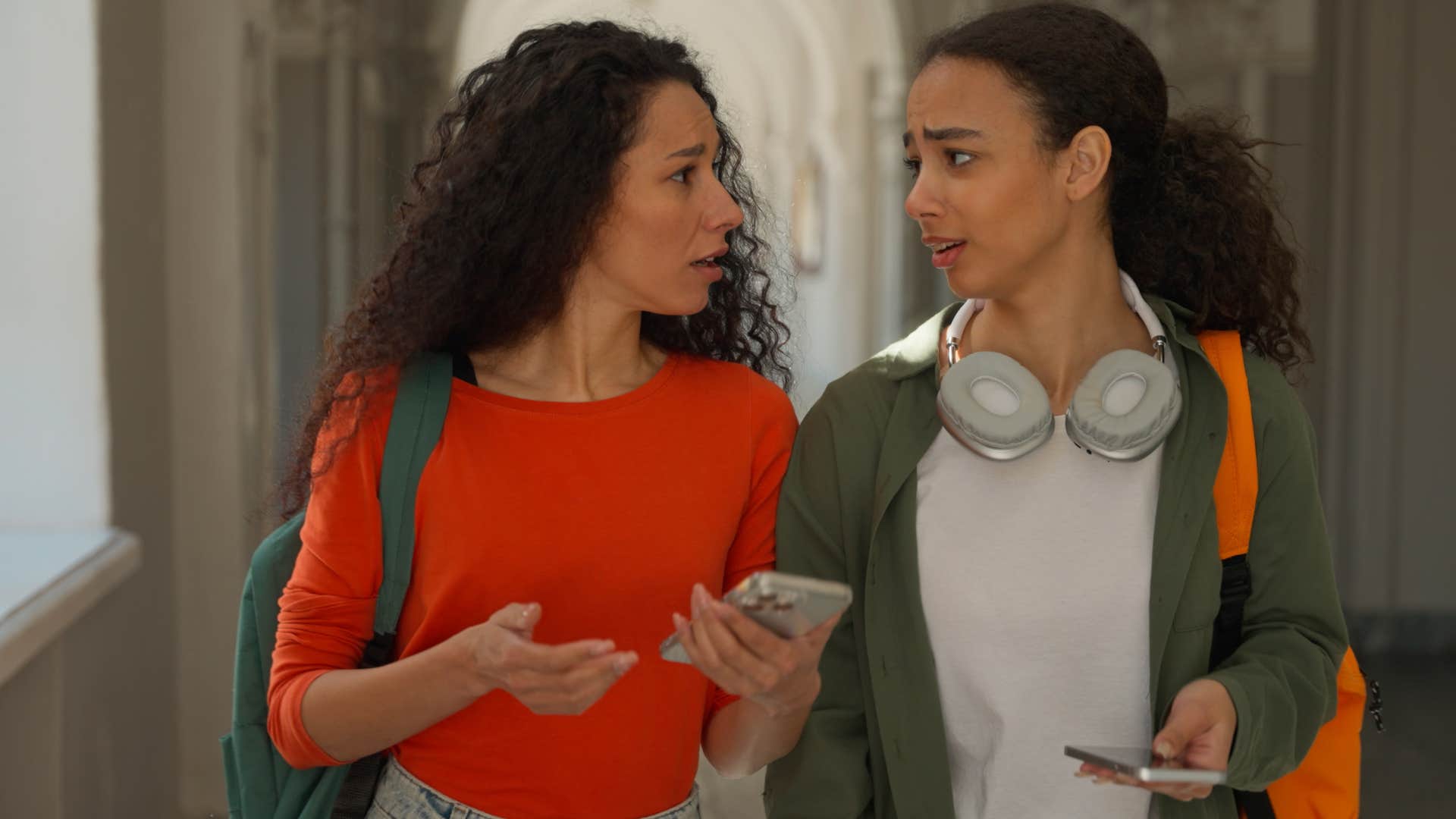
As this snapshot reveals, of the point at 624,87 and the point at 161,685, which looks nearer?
the point at 624,87

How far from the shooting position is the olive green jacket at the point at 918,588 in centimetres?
232

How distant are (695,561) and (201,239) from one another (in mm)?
3272

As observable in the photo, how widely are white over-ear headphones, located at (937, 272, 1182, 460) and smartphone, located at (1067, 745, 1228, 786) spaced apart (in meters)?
0.50

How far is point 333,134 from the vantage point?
6.23 meters

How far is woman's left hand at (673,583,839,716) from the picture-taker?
1903 millimetres

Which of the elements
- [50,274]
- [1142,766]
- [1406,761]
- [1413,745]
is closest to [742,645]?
[1142,766]

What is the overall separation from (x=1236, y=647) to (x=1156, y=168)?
0.85 m

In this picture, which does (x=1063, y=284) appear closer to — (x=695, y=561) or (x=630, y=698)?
(x=695, y=561)

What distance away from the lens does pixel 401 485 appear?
2.23m

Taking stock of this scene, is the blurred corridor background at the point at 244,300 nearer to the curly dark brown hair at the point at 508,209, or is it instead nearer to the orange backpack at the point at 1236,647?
the curly dark brown hair at the point at 508,209

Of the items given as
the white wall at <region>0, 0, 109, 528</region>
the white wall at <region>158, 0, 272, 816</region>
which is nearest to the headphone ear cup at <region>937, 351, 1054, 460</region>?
the white wall at <region>0, 0, 109, 528</region>

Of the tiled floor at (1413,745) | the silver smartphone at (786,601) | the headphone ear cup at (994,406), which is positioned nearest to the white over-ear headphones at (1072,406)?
the headphone ear cup at (994,406)

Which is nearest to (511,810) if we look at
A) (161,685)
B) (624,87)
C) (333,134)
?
(624,87)

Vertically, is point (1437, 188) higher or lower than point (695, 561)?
higher
